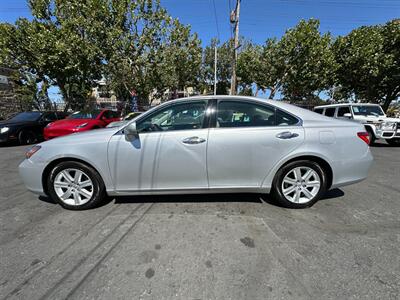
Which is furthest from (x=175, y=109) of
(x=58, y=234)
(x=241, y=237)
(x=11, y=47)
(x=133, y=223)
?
(x=11, y=47)

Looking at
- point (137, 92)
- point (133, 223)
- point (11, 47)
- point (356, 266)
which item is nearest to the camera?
point (356, 266)

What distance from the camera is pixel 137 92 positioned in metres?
19.1

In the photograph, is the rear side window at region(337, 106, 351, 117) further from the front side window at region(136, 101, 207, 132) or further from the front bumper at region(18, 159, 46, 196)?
the front bumper at region(18, 159, 46, 196)

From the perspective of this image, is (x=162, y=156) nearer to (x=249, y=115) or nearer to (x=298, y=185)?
(x=249, y=115)

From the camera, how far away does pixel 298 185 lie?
123 inches

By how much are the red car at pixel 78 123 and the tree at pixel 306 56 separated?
56.0ft

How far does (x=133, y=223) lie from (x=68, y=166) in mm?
1242

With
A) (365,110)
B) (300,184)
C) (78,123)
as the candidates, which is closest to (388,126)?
(365,110)

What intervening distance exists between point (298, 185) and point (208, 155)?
1.38 meters

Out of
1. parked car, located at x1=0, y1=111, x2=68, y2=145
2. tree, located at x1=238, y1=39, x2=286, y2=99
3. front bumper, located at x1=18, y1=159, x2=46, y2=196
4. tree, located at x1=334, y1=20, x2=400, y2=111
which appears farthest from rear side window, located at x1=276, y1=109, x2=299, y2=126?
tree, located at x1=334, y1=20, x2=400, y2=111

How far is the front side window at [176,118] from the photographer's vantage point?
3.04 meters

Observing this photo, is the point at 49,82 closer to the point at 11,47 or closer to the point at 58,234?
the point at 11,47

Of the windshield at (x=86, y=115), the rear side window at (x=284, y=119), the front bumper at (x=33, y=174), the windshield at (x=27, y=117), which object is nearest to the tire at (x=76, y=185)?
the front bumper at (x=33, y=174)

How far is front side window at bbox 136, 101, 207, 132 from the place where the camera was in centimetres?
304
